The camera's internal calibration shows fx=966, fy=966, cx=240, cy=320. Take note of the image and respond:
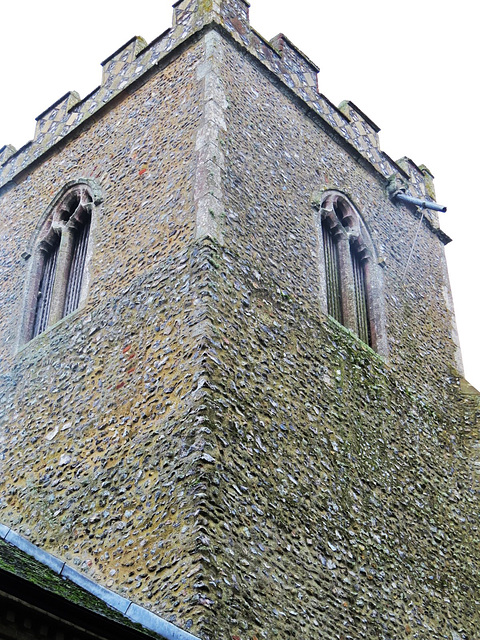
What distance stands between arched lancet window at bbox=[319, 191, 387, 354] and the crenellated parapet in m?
1.45

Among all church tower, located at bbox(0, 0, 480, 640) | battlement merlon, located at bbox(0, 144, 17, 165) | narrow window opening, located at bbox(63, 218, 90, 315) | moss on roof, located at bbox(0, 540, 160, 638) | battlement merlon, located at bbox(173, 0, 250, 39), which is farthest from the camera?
battlement merlon, located at bbox(0, 144, 17, 165)

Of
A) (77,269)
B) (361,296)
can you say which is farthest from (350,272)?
(77,269)

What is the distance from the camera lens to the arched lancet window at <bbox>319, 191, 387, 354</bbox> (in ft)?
38.1

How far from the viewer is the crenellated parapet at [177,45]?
1228cm

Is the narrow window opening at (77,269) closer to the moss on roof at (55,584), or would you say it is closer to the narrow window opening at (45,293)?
the narrow window opening at (45,293)

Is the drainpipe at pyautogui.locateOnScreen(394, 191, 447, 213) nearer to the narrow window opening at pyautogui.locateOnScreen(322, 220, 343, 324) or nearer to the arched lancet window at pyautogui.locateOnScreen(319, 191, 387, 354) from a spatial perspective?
the arched lancet window at pyautogui.locateOnScreen(319, 191, 387, 354)

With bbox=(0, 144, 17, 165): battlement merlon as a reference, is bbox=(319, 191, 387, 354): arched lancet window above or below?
below

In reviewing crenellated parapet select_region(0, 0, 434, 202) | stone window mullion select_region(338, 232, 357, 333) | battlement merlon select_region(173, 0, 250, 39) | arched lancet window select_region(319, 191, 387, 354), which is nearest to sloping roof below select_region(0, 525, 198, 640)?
arched lancet window select_region(319, 191, 387, 354)

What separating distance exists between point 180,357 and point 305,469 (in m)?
1.56

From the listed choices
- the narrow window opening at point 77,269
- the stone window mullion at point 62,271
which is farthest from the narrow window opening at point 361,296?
the stone window mullion at point 62,271

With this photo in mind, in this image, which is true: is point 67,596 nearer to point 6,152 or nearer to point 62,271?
point 62,271

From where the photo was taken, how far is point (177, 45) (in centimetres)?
1214

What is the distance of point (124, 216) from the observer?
1100cm

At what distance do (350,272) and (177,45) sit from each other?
11.8 ft
